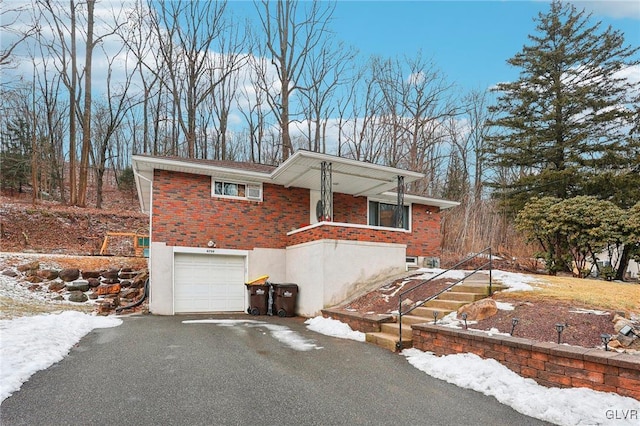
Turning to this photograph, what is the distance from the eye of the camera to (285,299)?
1120 cm

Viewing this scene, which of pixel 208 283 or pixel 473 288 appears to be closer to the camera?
pixel 473 288

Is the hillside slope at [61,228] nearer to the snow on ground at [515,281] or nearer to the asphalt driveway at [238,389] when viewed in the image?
the asphalt driveway at [238,389]

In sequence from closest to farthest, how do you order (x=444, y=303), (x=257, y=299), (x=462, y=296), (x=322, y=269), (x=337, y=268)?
1. (x=444, y=303)
2. (x=462, y=296)
3. (x=322, y=269)
4. (x=337, y=268)
5. (x=257, y=299)

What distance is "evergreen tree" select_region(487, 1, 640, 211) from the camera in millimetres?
19402

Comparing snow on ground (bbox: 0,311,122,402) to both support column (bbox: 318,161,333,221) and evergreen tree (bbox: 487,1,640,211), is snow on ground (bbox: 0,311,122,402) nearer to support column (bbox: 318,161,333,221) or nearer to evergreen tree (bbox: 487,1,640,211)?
support column (bbox: 318,161,333,221)

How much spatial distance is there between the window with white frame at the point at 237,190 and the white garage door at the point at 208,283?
6.38ft

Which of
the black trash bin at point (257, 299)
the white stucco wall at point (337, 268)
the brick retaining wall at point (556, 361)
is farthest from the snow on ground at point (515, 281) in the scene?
the black trash bin at point (257, 299)

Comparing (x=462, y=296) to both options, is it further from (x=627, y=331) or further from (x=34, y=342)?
(x=34, y=342)

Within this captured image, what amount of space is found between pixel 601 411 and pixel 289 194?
35.1ft

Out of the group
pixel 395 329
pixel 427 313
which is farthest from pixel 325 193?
pixel 395 329

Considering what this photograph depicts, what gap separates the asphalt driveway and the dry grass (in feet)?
9.56

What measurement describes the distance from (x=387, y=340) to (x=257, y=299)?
572 centimetres

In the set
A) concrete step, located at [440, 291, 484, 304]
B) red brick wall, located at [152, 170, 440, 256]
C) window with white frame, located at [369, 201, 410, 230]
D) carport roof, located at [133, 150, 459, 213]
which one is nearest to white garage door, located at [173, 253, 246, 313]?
red brick wall, located at [152, 170, 440, 256]

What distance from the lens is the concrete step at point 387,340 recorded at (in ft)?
21.2
